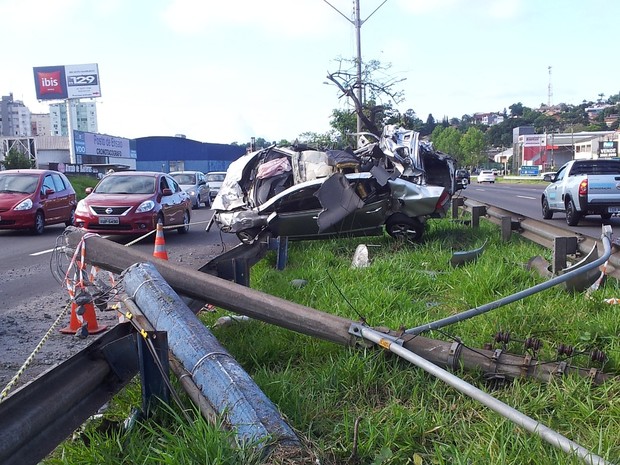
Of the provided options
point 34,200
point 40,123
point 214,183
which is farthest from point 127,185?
point 40,123

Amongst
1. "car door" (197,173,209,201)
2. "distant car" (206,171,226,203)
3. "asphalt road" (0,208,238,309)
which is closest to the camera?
"asphalt road" (0,208,238,309)

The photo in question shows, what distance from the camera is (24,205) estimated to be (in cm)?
1549

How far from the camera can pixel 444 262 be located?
8.69 meters

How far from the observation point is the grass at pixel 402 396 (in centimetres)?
309

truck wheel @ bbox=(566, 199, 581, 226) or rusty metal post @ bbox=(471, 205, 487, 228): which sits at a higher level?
rusty metal post @ bbox=(471, 205, 487, 228)

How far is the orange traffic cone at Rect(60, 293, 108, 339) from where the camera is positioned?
242 inches

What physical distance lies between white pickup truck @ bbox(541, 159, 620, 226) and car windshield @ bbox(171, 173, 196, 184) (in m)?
16.1

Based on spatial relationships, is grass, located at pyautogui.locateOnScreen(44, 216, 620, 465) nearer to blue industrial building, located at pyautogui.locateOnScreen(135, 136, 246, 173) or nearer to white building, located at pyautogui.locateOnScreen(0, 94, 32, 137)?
blue industrial building, located at pyautogui.locateOnScreen(135, 136, 246, 173)

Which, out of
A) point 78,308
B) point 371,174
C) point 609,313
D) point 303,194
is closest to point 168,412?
point 78,308

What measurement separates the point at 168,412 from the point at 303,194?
6787 mm

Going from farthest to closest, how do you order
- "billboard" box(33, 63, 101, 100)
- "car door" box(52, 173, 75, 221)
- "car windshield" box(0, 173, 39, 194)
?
"billboard" box(33, 63, 101, 100) < "car door" box(52, 173, 75, 221) < "car windshield" box(0, 173, 39, 194)

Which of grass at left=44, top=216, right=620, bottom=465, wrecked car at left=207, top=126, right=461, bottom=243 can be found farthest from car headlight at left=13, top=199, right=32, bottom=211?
grass at left=44, top=216, right=620, bottom=465

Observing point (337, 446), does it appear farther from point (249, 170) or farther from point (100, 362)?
point (249, 170)

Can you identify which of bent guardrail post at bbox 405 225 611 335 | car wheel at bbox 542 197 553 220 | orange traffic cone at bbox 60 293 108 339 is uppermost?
bent guardrail post at bbox 405 225 611 335
